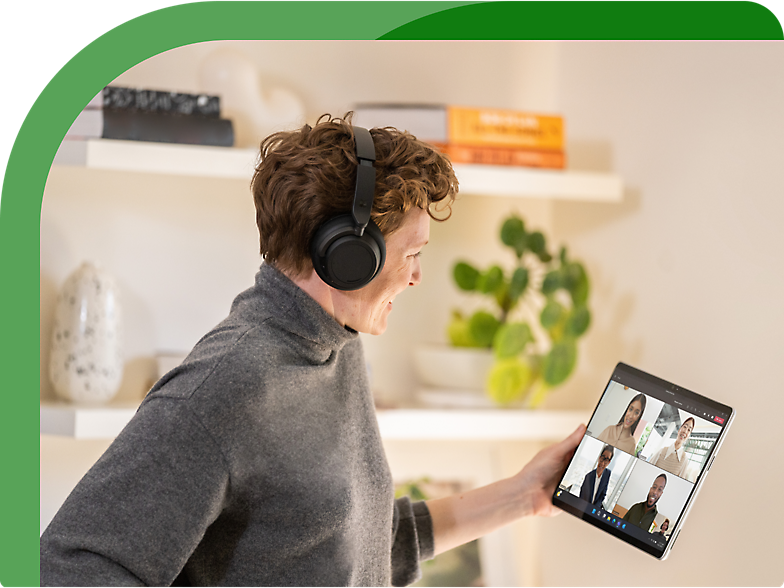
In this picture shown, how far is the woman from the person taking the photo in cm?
54

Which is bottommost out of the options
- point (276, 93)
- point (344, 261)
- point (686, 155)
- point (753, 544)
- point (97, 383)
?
point (753, 544)

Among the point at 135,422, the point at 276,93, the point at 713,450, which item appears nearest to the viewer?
the point at 135,422

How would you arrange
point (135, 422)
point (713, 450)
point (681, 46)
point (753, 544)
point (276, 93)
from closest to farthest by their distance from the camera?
1. point (135, 422)
2. point (713, 450)
3. point (753, 544)
4. point (681, 46)
5. point (276, 93)

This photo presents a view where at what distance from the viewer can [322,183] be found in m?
0.61

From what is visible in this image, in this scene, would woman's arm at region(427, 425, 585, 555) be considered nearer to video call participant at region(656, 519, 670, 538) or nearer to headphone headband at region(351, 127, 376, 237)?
video call participant at region(656, 519, 670, 538)

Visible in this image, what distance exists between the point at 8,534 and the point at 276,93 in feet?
2.73

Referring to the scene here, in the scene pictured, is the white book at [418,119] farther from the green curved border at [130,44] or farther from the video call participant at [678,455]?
the video call participant at [678,455]

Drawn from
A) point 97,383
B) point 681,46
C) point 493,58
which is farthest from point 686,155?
point 97,383

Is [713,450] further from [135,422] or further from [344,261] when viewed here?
[135,422]

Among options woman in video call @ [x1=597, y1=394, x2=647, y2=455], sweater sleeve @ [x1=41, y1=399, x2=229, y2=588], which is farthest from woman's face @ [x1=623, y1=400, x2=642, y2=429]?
sweater sleeve @ [x1=41, y1=399, x2=229, y2=588]

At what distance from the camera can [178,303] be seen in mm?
1265

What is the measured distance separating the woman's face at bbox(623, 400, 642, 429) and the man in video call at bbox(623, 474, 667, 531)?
0.20 feet

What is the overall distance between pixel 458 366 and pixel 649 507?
59cm

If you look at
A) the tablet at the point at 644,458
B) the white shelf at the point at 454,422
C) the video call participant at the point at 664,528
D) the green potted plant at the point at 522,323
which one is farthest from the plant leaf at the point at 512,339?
the video call participant at the point at 664,528
